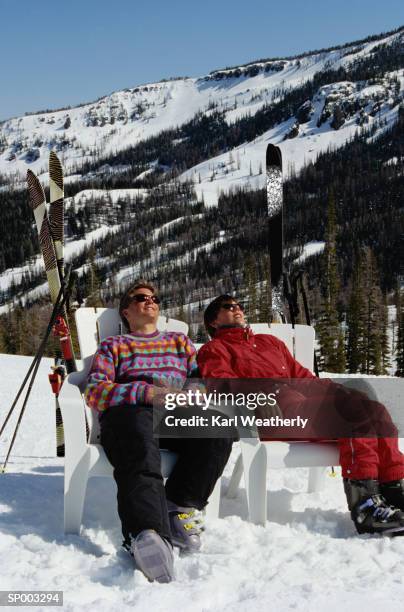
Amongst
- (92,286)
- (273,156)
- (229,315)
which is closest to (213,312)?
(229,315)

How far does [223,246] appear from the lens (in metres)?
144

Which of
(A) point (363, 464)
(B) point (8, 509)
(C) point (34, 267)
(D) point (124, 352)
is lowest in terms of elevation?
(C) point (34, 267)

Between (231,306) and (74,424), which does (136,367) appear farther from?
(231,306)

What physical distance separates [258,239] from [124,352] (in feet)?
458

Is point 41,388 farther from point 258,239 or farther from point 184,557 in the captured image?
point 258,239

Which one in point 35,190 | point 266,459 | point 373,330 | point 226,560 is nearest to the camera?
point 226,560

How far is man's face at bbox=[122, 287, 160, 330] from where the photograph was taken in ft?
12.3

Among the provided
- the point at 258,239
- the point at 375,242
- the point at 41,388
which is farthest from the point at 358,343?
Result: the point at 258,239

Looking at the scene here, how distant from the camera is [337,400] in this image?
3.39 m

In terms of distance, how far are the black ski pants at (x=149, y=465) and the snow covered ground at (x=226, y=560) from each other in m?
0.25

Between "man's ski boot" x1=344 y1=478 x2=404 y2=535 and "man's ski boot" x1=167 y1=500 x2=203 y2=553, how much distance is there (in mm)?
822

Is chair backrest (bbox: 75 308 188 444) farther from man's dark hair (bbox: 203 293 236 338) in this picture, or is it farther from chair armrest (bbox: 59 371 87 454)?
chair armrest (bbox: 59 371 87 454)

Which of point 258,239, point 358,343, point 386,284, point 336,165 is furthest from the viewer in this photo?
point 336,165

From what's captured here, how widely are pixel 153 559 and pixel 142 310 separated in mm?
1652
